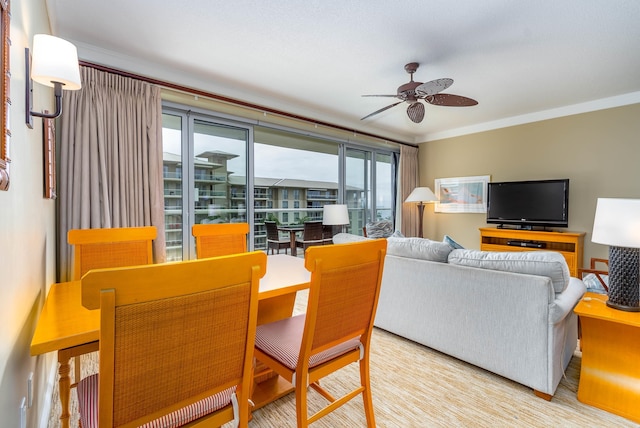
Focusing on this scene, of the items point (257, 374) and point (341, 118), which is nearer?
point (257, 374)

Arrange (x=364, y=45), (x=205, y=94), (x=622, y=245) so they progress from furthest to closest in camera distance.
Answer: (x=205, y=94), (x=364, y=45), (x=622, y=245)

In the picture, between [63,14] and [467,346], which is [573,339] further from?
[63,14]

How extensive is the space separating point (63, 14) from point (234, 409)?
2980mm

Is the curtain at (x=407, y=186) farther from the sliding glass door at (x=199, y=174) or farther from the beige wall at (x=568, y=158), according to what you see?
the sliding glass door at (x=199, y=174)

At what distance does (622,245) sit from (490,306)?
2.47 feet

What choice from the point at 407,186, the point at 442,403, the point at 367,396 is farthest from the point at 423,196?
the point at 367,396

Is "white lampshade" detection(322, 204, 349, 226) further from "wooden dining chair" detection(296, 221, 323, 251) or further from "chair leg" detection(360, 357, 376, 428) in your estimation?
"chair leg" detection(360, 357, 376, 428)

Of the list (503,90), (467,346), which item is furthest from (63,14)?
(503,90)

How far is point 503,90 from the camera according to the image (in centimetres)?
373

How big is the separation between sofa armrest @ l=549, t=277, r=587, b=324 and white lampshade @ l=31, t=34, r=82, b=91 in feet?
8.79

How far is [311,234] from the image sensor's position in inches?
182

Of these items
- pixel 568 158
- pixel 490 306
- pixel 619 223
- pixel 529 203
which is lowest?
pixel 490 306

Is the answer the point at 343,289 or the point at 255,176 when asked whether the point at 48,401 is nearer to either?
the point at 343,289

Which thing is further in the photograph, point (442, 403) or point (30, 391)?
point (442, 403)
